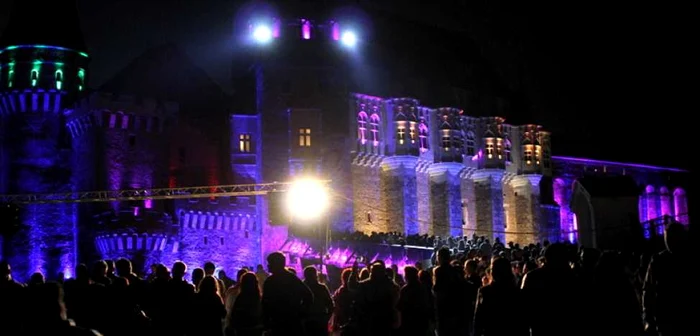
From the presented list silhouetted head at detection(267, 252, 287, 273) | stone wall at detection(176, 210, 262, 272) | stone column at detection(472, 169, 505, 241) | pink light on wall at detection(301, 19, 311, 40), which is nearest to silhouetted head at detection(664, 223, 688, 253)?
silhouetted head at detection(267, 252, 287, 273)

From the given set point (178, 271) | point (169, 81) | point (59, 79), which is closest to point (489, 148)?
point (169, 81)

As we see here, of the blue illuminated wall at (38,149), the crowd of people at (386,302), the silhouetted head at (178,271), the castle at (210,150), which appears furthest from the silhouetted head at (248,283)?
the blue illuminated wall at (38,149)

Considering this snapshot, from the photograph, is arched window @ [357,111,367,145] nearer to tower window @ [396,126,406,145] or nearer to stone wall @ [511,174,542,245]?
tower window @ [396,126,406,145]

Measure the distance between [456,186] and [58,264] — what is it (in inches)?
1059

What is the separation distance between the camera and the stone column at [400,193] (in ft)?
162

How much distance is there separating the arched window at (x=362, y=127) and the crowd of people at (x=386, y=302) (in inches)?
1388

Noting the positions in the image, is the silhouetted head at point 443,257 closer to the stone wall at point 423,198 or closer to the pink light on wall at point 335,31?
the pink light on wall at point 335,31

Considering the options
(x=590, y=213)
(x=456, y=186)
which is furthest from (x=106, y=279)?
(x=456, y=186)

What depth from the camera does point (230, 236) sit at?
4388 cm

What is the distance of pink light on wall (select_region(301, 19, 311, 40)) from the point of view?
48.0m

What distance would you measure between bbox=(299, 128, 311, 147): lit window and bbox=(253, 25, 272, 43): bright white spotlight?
20.4 feet

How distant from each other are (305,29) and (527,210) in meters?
22.9

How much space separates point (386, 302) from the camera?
11773mm

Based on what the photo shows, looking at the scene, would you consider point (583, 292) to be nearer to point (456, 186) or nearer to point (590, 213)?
point (590, 213)
